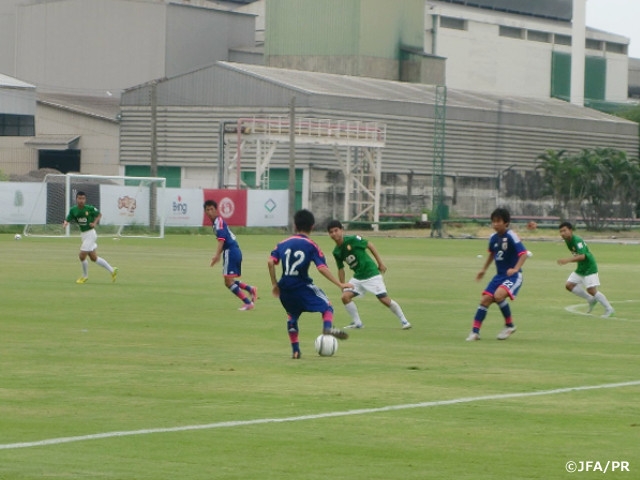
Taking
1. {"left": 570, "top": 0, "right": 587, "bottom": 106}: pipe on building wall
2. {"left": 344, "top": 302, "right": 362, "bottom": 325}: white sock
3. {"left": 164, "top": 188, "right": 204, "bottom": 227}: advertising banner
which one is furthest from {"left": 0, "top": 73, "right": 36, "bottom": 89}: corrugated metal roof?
{"left": 344, "top": 302, "right": 362, "bottom": 325}: white sock

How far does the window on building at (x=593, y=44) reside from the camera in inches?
4850

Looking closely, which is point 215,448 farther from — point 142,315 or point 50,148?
point 50,148

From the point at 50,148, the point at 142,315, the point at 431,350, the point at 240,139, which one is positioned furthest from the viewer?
the point at 50,148

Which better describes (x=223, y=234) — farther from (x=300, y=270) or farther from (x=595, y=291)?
(x=300, y=270)

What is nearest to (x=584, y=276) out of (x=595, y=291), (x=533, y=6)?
(x=595, y=291)

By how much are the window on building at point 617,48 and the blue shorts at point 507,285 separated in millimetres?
109161


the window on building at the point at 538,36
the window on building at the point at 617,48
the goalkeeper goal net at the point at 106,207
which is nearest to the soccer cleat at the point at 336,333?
the goalkeeper goal net at the point at 106,207

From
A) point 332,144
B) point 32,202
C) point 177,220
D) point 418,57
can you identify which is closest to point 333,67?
point 418,57

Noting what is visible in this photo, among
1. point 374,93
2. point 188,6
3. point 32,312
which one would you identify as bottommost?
point 32,312

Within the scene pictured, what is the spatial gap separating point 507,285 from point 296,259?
458 centimetres

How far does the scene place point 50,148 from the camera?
8688 centimetres

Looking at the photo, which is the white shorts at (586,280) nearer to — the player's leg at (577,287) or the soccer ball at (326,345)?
the player's leg at (577,287)

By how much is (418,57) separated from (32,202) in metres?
43.1

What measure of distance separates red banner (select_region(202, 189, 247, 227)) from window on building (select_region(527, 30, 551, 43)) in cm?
4963
